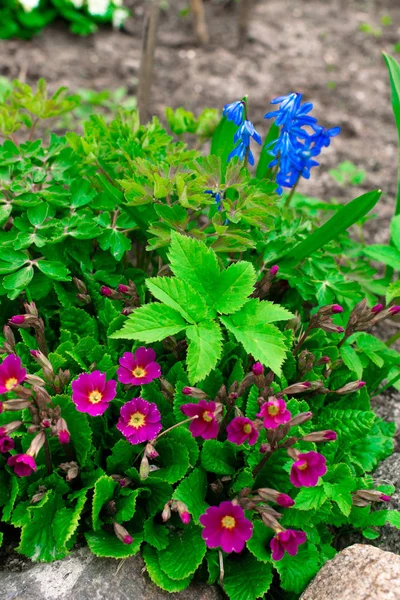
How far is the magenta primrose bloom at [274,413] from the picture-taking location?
70.0 inches

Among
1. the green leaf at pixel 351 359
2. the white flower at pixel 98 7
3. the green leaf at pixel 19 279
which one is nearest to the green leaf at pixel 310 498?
the green leaf at pixel 351 359

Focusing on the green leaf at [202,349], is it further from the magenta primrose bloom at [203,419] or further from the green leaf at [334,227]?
the green leaf at [334,227]

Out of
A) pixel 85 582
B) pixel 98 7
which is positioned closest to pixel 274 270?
pixel 85 582

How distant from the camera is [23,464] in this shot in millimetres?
1811

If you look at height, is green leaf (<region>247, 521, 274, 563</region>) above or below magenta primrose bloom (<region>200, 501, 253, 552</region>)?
below

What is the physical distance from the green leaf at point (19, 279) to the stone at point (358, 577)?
1.33m

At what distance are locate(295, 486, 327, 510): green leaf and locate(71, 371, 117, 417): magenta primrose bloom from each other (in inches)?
25.7

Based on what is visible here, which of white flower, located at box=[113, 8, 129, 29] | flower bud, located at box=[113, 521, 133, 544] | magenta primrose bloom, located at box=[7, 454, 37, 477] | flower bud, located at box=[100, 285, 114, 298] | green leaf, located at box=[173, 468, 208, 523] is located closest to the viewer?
magenta primrose bloom, located at box=[7, 454, 37, 477]

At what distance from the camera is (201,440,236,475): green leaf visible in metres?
2.02

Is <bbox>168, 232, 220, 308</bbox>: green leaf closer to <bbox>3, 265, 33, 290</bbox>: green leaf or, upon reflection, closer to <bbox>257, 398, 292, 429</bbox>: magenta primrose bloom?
<bbox>257, 398, 292, 429</bbox>: magenta primrose bloom

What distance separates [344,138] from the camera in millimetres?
4438

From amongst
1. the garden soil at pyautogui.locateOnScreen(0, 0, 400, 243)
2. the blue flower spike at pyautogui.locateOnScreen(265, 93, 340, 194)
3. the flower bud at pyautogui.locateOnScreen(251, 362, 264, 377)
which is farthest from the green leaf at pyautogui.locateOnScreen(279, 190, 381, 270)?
the garden soil at pyautogui.locateOnScreen(0, 0, 400, 243)

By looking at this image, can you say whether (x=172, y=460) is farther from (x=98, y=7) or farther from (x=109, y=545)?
(x=98, y=7)

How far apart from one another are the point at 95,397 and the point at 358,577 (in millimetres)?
930
